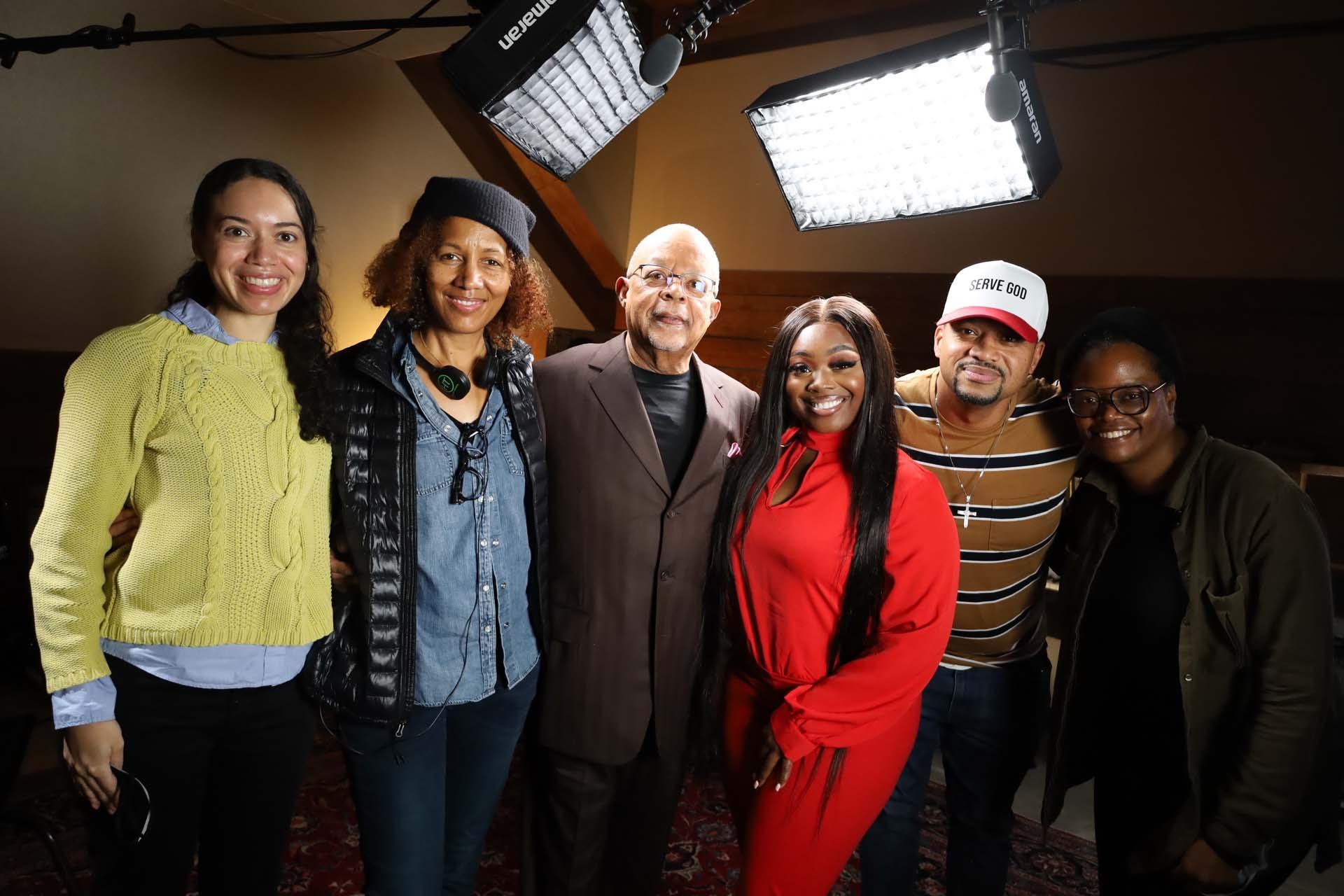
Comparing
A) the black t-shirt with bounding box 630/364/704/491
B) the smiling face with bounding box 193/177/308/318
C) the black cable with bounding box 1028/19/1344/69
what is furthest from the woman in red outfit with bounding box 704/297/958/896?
the smiling face with bounding box 193/177/308/318

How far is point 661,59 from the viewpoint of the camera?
1600 mm

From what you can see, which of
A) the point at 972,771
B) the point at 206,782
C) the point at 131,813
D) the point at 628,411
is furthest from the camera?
the point at 972,771

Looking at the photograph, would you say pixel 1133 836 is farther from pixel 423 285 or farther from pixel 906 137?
pixel 423 285

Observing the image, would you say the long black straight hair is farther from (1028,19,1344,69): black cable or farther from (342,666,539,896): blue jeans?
(1028,19,1344,69): black cable

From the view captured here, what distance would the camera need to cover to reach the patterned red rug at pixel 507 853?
239cm

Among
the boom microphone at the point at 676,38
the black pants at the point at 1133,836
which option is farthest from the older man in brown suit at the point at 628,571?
the black pants at the point at 1133,836

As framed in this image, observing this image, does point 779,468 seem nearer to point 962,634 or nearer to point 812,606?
point 812,606

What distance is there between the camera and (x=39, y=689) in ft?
7.64

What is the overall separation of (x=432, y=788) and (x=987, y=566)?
1.43 meters

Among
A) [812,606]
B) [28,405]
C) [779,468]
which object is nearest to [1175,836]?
[812,606]

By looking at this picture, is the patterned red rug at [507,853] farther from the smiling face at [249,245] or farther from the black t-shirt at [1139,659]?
the smiling face at [249,245]

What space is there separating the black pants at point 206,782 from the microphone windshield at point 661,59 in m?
1.42

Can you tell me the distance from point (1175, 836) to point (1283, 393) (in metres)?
2.16

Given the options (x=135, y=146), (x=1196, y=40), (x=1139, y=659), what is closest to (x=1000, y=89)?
(x=1196, y=40)
